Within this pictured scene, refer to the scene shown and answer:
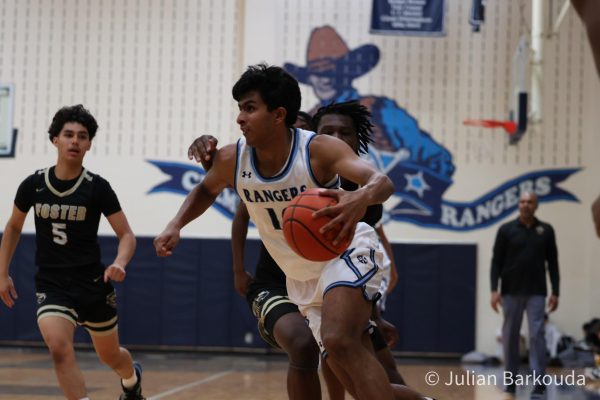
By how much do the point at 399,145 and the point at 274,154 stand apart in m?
9.47

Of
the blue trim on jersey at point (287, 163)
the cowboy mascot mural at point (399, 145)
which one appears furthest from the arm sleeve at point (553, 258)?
the blue trim on jersey at point (287, 163)

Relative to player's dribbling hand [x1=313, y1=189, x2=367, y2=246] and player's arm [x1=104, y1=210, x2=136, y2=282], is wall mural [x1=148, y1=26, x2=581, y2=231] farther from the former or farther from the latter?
player's dribbling hand [x1=313, y1=189, x2=367, y2=246]

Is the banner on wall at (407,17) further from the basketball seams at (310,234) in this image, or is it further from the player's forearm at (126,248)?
the basketball seams at (310,234)

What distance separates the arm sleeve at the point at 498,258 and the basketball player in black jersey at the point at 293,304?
439 cm

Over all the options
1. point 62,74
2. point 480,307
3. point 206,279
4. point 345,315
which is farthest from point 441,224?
point 345,315

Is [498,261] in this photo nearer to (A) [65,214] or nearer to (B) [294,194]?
(A) [65,214]

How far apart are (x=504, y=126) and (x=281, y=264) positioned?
30.2 feet

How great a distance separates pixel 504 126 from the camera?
44.1 feet

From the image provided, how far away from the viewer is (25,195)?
614 cm

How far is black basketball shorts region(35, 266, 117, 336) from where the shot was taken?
19.1 feet

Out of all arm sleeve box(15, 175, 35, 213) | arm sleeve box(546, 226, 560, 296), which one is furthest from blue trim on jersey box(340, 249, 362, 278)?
arm sleeve box(546, 226, 560, 296)

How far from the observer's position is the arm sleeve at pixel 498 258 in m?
10.1

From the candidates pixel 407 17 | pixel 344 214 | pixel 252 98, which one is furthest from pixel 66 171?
pixel 407 17

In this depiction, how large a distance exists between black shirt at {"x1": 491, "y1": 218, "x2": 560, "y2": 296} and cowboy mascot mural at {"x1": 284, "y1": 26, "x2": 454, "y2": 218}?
12.9 ft
